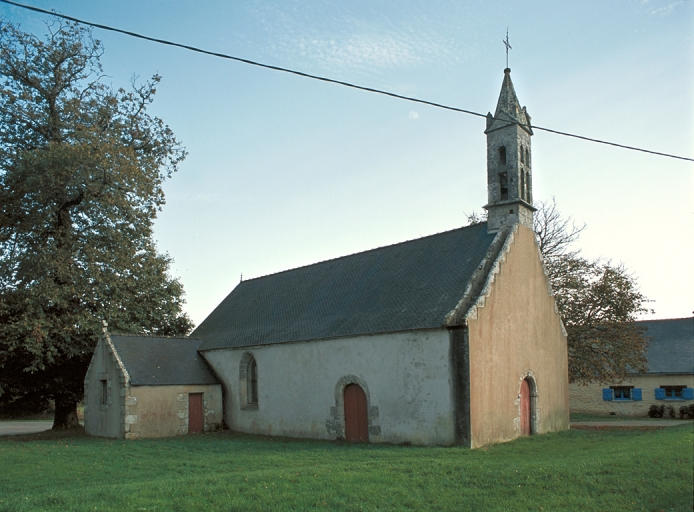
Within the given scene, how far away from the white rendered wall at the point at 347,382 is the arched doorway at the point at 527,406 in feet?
14.6

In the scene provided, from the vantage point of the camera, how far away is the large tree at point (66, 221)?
86.2ft

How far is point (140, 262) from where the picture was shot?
2966 cm

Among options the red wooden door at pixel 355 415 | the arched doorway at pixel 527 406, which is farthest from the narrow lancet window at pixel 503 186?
the red wooden door at pixel 355 415

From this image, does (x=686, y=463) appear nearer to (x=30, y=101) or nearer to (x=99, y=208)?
(x=99, y=208)

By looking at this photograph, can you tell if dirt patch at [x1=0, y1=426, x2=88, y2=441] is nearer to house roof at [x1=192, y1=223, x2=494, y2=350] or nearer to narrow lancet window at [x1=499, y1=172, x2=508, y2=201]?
house roof at [x1=192, y1=223, x2=494, y2=350]

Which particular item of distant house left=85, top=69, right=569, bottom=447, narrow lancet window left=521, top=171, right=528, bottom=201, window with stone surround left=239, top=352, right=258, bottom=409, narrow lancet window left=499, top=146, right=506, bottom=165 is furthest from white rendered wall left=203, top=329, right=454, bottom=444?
narrow lancet window left=499, top=146, right=506, bottom=165

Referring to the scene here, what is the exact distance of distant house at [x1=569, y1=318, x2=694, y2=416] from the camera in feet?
115

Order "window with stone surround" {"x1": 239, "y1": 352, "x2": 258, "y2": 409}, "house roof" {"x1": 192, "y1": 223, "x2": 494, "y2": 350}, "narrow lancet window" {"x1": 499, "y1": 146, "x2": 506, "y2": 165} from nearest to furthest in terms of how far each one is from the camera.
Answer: "house roof" {"x1": 192, "y1": 223, "x2": 494, "y2": 350}, "narrow lancet window" {"x1": 499, "y1": 146, "x2": 506, "y2": 165}, "window with stone surround" {"x1": 239, "y1": 352, "x2": 258, "y2": 409}

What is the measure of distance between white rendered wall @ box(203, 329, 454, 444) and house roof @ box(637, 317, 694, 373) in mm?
20278

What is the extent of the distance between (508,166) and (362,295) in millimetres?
7402

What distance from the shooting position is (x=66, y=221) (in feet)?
94.1

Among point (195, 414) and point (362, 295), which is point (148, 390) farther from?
point (362, 295)

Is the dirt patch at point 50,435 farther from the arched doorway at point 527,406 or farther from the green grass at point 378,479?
the arched doorway at point 527,406

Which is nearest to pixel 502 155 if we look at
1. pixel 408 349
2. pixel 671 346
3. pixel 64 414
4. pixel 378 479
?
pixel 408 349
